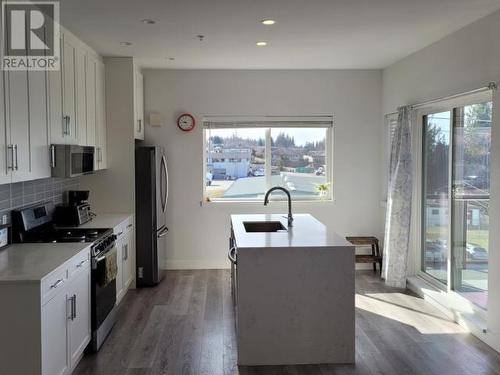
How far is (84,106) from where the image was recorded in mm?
4824

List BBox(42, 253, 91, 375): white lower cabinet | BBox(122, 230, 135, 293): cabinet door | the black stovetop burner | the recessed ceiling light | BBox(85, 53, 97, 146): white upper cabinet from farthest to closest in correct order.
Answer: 1. BBox(122, 230, 135, 293): cabinet door
2. BBox(85, 53, 97, 146): white upper cabinet
3. the recessed ceiling light
4. the black stovetop burner
5. BBox(42, 253, 91, 375): white lower cabinet

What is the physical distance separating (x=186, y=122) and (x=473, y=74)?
356 centimetres

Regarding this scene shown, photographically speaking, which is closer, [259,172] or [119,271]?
[119,271]

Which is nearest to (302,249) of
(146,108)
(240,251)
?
(240,251)

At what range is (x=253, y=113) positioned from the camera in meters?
6.51

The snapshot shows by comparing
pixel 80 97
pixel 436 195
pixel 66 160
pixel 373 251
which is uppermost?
pixel 80 97

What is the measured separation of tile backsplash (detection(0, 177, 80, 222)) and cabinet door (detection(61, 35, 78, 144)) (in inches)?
20.7

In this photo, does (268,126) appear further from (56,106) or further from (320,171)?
(56,106)

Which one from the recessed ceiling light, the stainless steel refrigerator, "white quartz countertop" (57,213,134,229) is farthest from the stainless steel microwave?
the recessed ceiling light

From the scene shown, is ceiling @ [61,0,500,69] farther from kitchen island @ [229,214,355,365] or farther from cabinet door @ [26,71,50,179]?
kitchen island @ [229,214,355,365]

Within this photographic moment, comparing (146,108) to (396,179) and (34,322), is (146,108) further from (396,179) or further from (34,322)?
(34,322)

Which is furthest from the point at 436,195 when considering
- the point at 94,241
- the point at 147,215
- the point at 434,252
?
the point at 94,241

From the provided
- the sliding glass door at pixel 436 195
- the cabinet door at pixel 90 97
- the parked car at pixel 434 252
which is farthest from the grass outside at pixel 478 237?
the cabinet door at pixel 90 97

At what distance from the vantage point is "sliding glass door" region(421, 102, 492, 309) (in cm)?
438
